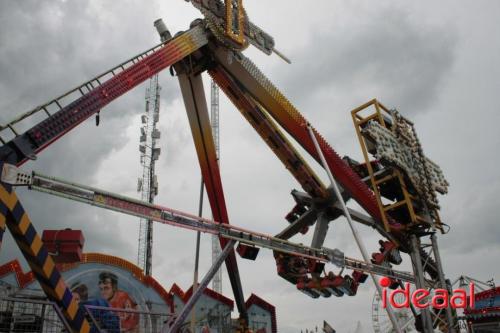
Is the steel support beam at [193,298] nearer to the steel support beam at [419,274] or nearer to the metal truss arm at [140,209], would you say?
the metal truss arm at [140,209]

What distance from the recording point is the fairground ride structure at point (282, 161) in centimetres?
1296

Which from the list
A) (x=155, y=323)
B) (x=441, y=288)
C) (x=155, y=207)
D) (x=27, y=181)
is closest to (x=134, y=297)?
(x=155, y=323)

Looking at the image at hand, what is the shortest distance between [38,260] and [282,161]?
1954cm

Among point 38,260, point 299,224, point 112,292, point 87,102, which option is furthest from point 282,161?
point 38,260

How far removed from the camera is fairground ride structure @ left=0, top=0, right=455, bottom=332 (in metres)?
13.0

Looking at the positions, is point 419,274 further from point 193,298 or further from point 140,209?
point 140,209

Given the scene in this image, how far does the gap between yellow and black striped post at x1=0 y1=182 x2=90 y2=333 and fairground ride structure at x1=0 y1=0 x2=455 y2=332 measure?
0.08ft

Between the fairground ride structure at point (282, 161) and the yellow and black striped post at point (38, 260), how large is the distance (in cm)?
3

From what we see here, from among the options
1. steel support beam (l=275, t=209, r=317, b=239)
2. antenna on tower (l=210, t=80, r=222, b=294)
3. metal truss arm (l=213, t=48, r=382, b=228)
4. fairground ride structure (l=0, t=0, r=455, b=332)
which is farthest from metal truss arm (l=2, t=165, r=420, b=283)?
antenna on tower (l=210, t=80, r=222, b=294)

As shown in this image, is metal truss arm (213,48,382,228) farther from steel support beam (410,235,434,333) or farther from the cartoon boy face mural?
the cartoon boy face mural

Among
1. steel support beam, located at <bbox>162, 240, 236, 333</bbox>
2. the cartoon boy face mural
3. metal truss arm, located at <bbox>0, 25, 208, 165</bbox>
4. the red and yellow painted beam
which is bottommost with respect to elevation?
steel support beam, located at <bbox>162, 240, 236, 333</bbox>

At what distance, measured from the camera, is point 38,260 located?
36.8ft

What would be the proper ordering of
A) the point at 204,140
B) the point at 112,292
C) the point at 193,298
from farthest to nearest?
the point at 112,292 → the point at 204,140 → the point at 193,298

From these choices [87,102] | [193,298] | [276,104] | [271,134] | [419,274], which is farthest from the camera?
[419,274]
